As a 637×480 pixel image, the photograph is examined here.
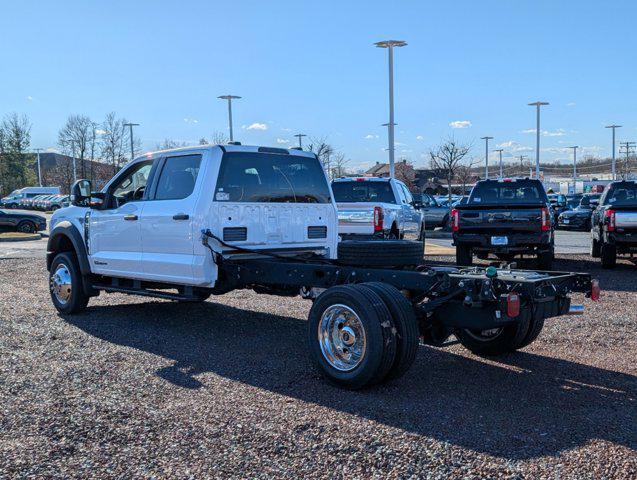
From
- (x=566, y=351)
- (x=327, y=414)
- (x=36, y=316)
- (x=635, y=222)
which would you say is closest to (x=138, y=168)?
(x=36, y=316)

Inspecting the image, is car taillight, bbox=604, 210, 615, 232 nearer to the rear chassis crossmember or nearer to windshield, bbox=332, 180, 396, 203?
windshield, bbox=332, 180, 396, 203

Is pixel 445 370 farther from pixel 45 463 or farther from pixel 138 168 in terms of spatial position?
pixel 138 168

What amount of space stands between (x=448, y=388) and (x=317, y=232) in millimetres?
3033

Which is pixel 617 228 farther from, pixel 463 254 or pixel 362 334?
pixel 362 334

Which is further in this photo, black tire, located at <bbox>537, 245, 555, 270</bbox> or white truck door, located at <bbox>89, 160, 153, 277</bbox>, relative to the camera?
black tire, located at <bbox>537, 245, 555, 270</bbox>

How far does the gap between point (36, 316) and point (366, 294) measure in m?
5.28

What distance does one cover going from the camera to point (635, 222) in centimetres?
1335

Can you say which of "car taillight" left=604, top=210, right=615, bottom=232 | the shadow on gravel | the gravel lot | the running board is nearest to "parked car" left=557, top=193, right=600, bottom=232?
"car taillight" left=604, top=210, right=615, bottom=232

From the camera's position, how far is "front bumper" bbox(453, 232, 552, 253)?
12992mm

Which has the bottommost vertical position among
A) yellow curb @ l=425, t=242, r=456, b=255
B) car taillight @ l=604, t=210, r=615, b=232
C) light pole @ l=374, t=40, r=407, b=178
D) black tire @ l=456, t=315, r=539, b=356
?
yellow curb @ l=425, t=242, r=456, b=255

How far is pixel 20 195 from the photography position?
218 feet

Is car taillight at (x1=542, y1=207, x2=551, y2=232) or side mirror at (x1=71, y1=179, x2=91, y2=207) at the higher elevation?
side mirror at (x1=71, y1=179, x2=91, y2=207)

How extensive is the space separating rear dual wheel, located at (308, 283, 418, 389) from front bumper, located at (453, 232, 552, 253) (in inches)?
317

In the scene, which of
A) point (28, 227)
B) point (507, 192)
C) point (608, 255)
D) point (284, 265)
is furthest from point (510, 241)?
point (28, 227)
